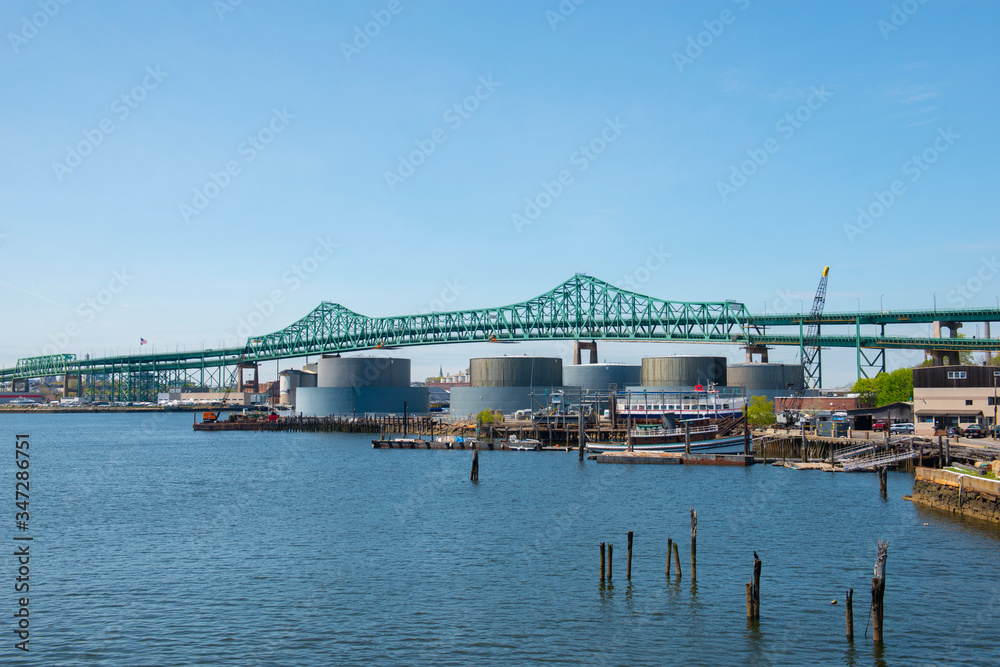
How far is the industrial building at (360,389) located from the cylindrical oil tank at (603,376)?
79.3 feet

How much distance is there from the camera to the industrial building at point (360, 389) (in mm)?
126750

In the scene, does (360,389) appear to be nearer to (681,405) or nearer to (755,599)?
(681,405)

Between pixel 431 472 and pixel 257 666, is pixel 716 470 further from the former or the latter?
pixel 257 666

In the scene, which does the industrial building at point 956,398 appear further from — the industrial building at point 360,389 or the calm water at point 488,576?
the industrial building at point 360,389

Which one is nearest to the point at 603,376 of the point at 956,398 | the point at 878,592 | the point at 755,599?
the point at 956,398

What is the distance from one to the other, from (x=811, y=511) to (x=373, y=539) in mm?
20170

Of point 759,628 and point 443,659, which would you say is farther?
point 759,628

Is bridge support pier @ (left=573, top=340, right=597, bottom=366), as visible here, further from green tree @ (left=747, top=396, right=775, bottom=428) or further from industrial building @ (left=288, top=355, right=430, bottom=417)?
green tree @ (left=747, top=396, right=775, bottom=428)

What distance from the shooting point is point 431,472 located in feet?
202

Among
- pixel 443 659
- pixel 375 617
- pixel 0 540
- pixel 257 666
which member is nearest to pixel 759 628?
pixel 443 659

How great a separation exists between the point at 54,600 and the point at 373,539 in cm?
1197

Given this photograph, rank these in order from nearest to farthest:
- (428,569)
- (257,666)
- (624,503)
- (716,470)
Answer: (257,666) < (428,569) < (624,503) < (716,470)

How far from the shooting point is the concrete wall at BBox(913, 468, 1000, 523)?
36.1m

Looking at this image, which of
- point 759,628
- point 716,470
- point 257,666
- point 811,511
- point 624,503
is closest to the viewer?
point 257,666
